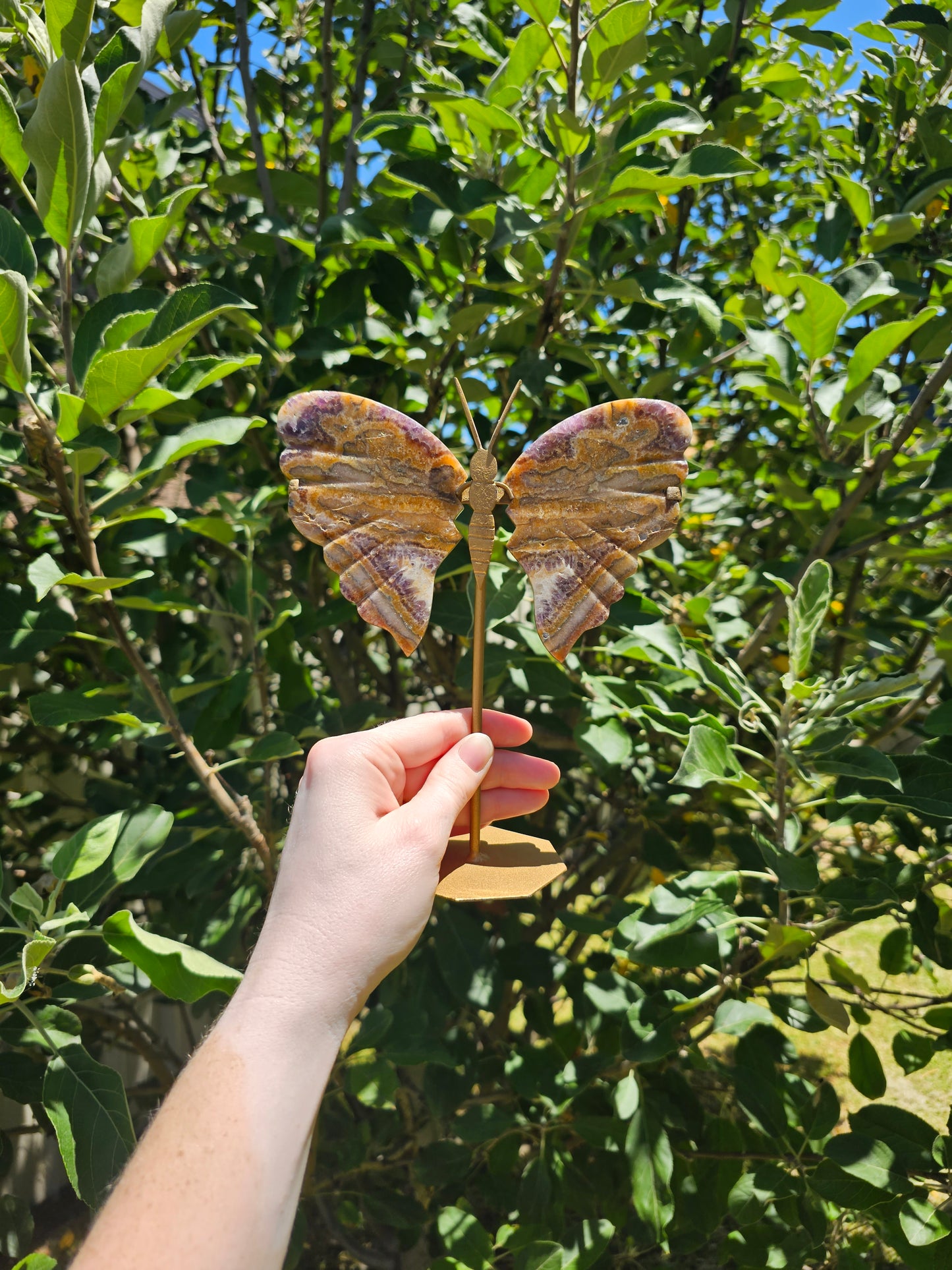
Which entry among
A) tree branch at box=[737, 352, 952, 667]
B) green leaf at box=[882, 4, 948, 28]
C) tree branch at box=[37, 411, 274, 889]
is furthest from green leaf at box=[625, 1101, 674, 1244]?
green leaf at box=[882, 4, 948, 28]

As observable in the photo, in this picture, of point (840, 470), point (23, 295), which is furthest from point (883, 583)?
point (23, 295)

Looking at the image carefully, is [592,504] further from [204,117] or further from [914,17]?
[204,117]

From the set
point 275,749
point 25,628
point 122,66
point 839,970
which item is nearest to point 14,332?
point 122,66

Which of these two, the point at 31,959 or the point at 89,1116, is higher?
the point at 31,959

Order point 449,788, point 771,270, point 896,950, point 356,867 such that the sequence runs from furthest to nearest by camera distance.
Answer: point 896,950 < point 771,270 < point 449,788 < point 356,867

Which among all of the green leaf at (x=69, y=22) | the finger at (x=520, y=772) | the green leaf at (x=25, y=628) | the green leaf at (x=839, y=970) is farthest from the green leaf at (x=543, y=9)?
the green leaf at (x=839, y=970)

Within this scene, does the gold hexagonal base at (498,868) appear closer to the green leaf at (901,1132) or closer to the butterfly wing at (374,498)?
the butterfly wing at (374,498)
